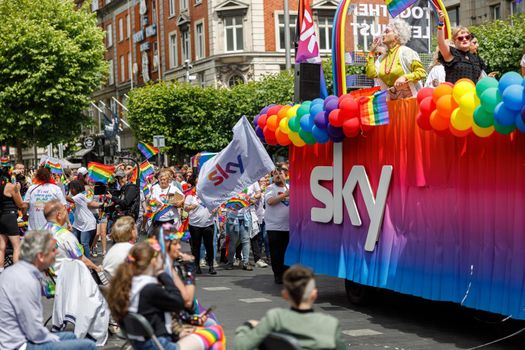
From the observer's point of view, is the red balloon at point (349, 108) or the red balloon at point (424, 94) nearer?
the red balloon at point (424, 94)

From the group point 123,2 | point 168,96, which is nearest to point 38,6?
point 168,96

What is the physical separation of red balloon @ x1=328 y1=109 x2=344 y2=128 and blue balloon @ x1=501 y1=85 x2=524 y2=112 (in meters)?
2.91

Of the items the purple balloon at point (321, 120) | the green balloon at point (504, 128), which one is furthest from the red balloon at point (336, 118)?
the green balloon at point (504, 128)

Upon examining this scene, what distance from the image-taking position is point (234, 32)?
49969 millimetres

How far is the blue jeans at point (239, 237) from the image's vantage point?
16.4m

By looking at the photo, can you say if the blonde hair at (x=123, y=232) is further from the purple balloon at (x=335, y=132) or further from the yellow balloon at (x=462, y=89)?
the yellow balloon at (x=462, y=89)

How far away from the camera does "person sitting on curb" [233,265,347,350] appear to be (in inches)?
200

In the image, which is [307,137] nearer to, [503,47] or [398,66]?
[398,66]

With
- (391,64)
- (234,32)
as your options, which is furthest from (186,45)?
(391,64)

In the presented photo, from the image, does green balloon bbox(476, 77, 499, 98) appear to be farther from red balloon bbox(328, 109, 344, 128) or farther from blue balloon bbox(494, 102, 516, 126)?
→ red balloon bbox(328, 109, 344, 128)

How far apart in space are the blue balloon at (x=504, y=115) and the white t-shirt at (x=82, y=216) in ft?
35.1

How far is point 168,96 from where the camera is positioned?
137ft

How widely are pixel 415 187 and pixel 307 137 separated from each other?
2.18 meters

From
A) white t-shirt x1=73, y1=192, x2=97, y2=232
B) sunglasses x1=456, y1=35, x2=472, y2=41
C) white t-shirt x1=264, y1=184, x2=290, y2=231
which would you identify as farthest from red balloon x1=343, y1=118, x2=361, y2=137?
white t-shirt x1=73, y1=192, x2=97, y2=232
